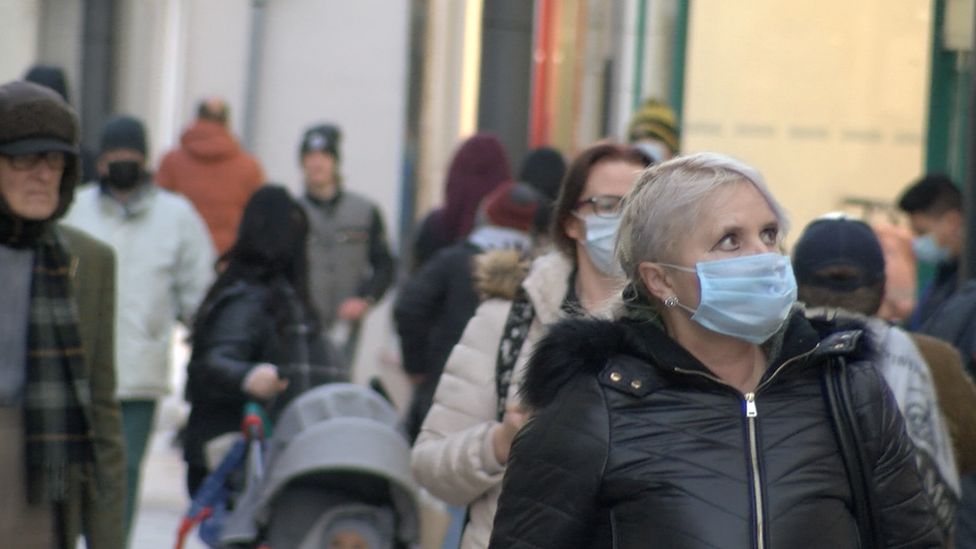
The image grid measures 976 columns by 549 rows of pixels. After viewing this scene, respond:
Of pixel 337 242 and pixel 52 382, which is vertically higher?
pixel 52 382

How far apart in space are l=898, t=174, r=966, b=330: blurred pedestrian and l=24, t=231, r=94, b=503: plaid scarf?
4306 mm

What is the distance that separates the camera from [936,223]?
8.88 metres

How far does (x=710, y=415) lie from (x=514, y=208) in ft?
14.9

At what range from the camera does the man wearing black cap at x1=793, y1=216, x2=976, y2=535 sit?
5219 millimetres

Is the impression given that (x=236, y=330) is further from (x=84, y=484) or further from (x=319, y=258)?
(x=319, y=258)

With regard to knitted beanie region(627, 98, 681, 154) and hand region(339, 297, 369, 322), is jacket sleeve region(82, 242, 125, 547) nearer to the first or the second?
knitted beanie region(627, 98, 681, 154)

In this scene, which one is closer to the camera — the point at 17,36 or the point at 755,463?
the point at 755,463

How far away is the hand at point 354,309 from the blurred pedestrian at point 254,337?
130 inches

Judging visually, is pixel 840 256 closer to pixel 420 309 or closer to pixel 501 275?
pixel 501 275

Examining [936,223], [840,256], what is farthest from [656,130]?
[840,256]

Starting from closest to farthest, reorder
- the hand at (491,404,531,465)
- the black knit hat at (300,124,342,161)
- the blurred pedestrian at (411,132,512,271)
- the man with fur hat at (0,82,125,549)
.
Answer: the hand at (491,404,531,465) < the man with fur hat at (0,82,125,549) < the blurred pedestrian at (411,132,512,271) < the black knit hat at (300,124,342,161)

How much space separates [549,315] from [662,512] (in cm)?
143

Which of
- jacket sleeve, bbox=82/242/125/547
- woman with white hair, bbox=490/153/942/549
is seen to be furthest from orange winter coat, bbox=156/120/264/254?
woman with white hair, bbox=490/153/942/549

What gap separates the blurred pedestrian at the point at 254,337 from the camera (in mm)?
7207
